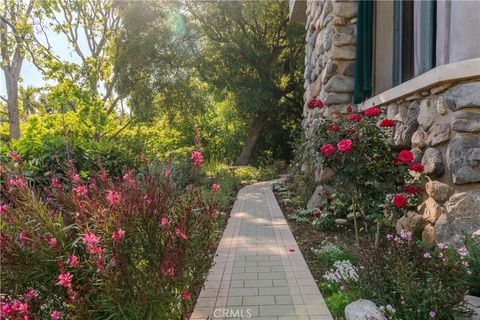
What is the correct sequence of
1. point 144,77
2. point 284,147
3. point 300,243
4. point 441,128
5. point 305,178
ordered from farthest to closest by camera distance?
point 284,147, point 144,77, point 305,178, point 300,243, point 441,128

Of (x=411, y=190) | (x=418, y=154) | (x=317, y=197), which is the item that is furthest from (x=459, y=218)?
(x=317, y=197)

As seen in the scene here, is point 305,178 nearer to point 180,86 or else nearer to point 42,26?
point 180,86

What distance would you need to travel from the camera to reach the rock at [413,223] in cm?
342

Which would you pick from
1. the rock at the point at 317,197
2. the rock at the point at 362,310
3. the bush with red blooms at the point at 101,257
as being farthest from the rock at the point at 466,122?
the rock at the point at 317,197

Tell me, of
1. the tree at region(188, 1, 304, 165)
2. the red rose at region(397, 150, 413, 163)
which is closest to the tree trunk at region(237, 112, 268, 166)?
the tree at region(188, 1, 304, 165)

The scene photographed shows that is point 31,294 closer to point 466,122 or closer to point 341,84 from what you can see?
point 466,122

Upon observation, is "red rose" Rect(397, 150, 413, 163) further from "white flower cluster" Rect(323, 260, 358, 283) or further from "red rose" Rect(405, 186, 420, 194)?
"white flower cluster" Rect(323, 260, 358, 283)

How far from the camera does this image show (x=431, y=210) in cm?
327

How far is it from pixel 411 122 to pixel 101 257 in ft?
10.8

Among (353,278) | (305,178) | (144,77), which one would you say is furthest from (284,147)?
(353,278)

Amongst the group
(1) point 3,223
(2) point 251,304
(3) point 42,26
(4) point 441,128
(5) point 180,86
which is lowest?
(2) point 251,304

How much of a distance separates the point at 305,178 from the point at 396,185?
9.29 feet

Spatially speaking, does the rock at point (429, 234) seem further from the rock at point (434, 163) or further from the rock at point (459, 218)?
the rock at point (434, 163)

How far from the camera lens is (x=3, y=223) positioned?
215 cm
